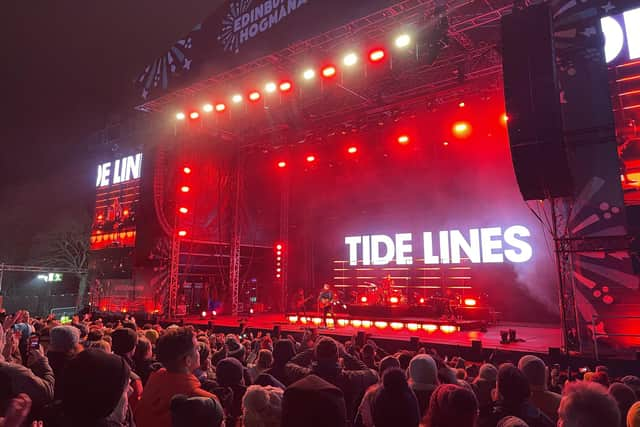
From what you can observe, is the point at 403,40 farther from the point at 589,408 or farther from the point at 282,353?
the point at 589,408

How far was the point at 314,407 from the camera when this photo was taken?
69.2 inches

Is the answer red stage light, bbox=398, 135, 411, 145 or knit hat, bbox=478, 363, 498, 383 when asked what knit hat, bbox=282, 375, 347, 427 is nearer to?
knit hat, bbox=478, 363, 498, 383

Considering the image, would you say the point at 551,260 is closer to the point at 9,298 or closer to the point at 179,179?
the point at 179,179

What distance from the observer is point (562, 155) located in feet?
19.9

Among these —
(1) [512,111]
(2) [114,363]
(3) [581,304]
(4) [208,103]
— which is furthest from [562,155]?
(4) [208,103]

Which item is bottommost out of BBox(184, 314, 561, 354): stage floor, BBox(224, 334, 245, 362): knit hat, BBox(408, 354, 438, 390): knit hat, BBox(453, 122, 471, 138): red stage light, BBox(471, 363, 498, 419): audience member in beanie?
BBox(184, 314, 561, 354): stage floor

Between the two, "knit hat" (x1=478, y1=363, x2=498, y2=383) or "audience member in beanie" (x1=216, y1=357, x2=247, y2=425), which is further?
"knit hat" (x1=478, y1=363, x2=498, y2=383)

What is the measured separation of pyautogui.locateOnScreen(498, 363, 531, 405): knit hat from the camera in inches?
102

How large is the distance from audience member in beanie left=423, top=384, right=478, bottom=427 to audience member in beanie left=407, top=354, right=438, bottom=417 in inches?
40.2

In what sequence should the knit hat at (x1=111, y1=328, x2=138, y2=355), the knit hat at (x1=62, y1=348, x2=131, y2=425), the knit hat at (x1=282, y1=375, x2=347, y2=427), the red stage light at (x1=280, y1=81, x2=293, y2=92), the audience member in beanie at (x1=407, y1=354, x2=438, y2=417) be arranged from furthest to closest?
the red stage light at (x1=280, y1=81, x2=293, y2=92), the knit hat at (x1=111, y1=328, x2=138, y2=355), the audience member in beanie at (x1=407, y1=354, x2=438, y2=417), the knit hat at (x1=62, y1=348, x2=131, y2=425), the knit hat at (x1=282, y1=375, x2=347, y2=427)

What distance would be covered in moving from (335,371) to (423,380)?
2.16ft

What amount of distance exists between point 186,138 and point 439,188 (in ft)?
35.7

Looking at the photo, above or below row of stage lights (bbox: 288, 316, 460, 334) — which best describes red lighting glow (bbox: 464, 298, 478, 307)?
above

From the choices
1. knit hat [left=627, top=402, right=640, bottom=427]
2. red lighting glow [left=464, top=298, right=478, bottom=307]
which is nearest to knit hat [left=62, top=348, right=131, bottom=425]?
knit hat [left=627, top=402, right=640, bottom=427]
